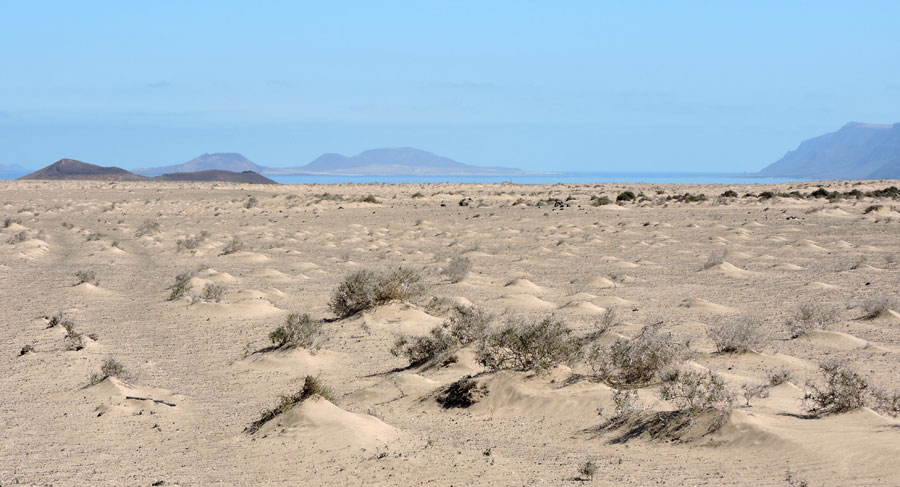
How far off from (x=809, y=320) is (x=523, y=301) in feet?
17.1

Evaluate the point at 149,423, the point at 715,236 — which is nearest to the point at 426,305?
the point at 149,423

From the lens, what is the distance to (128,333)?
13.7 m

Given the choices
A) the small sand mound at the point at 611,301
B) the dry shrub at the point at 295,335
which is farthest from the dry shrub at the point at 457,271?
the dry shrub at the point at 295,335

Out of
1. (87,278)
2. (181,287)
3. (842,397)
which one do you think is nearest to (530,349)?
(842,397)

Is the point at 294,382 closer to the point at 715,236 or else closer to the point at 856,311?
the point at 856,311

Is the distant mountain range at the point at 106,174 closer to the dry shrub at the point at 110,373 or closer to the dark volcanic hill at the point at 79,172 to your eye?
the dark volcanic hill at the point at 79,172

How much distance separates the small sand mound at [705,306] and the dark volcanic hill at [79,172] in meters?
107

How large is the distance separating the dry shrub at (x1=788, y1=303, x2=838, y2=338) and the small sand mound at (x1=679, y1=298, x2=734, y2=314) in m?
1.22

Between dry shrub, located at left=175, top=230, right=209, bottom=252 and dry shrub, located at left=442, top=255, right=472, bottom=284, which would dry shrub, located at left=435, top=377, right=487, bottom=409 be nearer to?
dry shrub, located at left=442, top=255, right=472, bottom=284

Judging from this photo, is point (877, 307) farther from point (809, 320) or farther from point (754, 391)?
point (754, 391)

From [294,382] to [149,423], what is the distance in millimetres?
2301

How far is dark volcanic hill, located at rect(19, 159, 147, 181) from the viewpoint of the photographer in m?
113

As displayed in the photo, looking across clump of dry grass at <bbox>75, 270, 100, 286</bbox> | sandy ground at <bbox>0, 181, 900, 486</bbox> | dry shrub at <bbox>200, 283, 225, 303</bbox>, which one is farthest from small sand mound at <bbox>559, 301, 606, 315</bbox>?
clump of dry grass at <bbox>75, 270, 100, 286</bbox>

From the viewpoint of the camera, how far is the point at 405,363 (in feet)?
38.3
